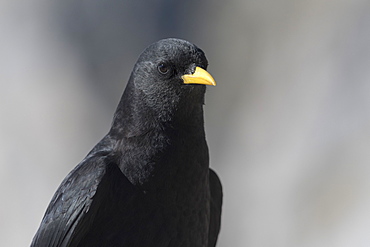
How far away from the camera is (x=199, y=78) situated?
2.73m

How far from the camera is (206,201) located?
2914 mm

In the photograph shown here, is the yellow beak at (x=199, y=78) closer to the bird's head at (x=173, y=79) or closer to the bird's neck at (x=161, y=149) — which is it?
the bird's head at (x=173, y=79)

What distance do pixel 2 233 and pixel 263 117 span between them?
2.79 m

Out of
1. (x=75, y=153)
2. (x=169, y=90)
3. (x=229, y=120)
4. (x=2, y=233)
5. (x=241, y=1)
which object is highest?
(x=241, y=1)

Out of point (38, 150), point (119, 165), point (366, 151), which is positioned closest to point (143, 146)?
point (119, 165)

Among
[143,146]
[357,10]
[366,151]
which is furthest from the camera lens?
[357,10]

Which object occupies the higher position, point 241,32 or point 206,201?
point 241,32

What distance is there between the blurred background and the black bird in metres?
2.91

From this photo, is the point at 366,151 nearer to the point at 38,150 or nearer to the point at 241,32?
the point at 241,32

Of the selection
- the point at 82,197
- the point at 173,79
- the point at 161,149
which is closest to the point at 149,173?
the point at 161,149

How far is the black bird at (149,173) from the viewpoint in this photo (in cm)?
268

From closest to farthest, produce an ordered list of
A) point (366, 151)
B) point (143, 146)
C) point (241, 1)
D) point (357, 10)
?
1. point (143, 146)
2. point (366, 151)
3. point (357, 10)
4. point (241, 1)

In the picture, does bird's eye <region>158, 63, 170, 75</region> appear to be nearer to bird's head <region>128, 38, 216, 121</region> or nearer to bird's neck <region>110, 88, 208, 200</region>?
bird's head <region>128, 38, 216, 121</region>

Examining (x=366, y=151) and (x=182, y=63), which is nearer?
(x=182, y=63)
